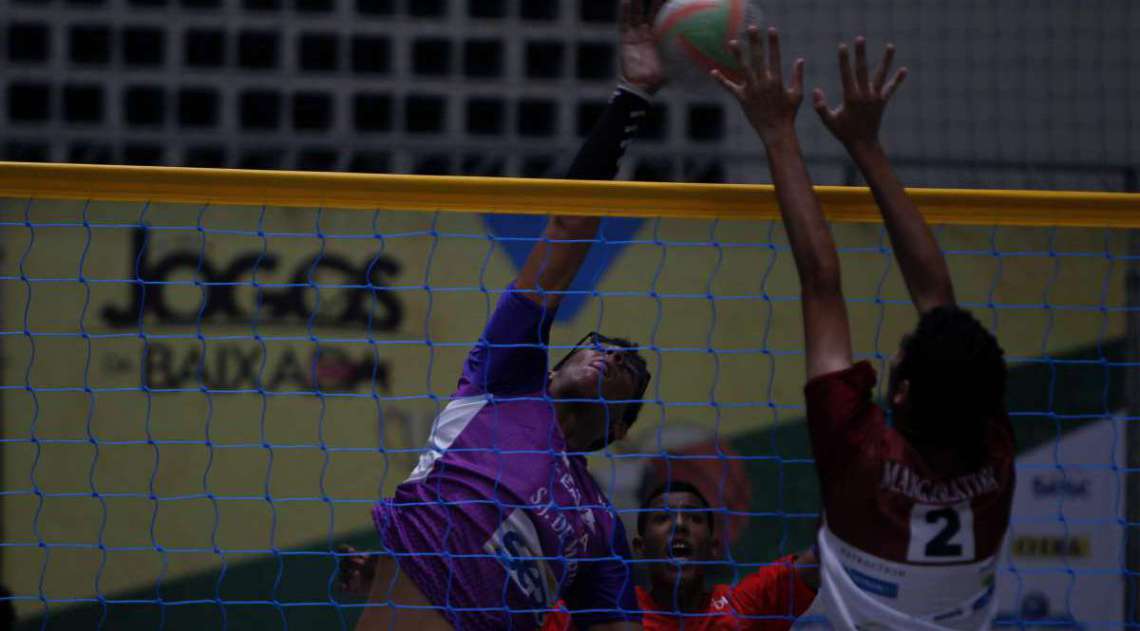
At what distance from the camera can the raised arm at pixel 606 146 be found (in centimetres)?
293

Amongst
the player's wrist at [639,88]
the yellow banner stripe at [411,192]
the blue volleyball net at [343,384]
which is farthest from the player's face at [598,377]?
the blue volleyball net at [343,384]

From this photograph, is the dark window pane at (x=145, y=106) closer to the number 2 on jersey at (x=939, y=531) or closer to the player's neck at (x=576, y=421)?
the player's neck at (x=576, y=421)

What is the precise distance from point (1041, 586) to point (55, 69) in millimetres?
5118

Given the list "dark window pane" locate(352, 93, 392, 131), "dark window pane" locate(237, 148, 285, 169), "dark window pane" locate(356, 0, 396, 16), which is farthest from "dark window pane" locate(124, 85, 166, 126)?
"dark window pane" locate(356, 0, 396, 16)

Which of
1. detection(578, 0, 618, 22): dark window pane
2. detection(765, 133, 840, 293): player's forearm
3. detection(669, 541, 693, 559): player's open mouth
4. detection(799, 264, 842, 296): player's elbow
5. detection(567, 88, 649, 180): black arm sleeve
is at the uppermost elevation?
detection(578, 0, 618, 22): dark window pane

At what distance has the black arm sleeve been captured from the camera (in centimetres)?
293

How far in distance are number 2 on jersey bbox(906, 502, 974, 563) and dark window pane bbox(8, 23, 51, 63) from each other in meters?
5.31

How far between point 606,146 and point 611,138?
0.07ft

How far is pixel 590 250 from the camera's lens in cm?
579

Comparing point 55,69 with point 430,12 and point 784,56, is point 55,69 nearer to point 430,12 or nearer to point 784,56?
point 430,12

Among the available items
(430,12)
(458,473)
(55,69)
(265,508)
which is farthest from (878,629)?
(55,69)

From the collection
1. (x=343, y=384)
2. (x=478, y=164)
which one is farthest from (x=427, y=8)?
(x=343, y=384)

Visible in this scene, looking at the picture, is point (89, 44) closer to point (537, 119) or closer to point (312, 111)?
point (312, 111)

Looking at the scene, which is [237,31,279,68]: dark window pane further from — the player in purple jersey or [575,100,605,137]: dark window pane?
the player in purple jersey
